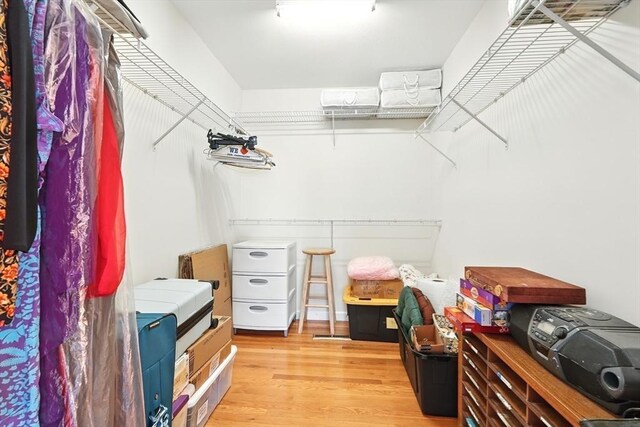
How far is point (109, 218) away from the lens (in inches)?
27.0

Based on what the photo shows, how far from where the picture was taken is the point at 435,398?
59.4 inches

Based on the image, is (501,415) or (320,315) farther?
(320,315)

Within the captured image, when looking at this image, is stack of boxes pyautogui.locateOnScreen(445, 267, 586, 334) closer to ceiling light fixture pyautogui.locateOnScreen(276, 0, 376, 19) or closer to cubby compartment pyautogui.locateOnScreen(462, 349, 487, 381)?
cubby compartment pyautogui.locateOnScreen(462, 349, 487, 381)

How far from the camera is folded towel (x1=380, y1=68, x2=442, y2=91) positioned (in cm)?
242

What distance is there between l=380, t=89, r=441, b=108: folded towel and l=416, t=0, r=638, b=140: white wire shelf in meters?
0.67

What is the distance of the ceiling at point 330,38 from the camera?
5.94 ft

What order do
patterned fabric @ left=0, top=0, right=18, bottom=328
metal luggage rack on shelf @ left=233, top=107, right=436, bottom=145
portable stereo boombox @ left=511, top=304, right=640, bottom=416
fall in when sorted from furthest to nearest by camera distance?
metal luggage rack on shelf @ left=233, top=107, right=436, bottom=145 → portable stereo boombox @ left=511, top=304, right=640, bottom=416 → patterned fabric @ left=0, top=0, right=18, bottom=328

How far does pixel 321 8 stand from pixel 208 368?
2.19 metres

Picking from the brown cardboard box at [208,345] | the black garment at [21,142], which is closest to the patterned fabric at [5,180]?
the black garment at [21,142]

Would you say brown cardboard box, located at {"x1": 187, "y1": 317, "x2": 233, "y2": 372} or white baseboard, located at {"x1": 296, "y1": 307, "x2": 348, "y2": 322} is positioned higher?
brown cardboard box, located at {"x1": 187, "y1": 317, "x2": 233, "y2": 372}

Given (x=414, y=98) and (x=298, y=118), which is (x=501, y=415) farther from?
(x=298, y=118)

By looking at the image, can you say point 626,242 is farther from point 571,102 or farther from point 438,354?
point 438,354

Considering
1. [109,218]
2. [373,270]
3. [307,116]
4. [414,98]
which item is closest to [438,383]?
[373,270]

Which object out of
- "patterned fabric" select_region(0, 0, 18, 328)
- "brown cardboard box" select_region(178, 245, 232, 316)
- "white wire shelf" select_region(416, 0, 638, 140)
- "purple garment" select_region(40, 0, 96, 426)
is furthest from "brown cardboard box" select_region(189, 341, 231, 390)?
"white wire shelf" select_region(416, 0, 638, 140)
